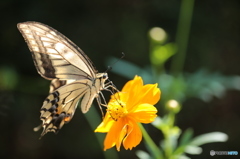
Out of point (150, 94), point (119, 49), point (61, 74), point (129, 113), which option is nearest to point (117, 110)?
point (129, 113)

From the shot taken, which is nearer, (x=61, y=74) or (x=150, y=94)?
(x=150, y=94)

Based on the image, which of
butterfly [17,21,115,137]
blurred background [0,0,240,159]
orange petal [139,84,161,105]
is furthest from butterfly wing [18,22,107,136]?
blurred background [0,0,240,159]

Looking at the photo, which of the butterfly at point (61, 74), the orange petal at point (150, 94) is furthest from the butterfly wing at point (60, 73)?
the orange petal at point (150, 94)

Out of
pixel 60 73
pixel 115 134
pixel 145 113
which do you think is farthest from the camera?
pixel 60 73

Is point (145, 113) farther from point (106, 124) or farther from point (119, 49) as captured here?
point (119, 49)

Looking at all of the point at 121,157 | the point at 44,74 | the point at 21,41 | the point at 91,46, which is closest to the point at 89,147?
the point at 121,157

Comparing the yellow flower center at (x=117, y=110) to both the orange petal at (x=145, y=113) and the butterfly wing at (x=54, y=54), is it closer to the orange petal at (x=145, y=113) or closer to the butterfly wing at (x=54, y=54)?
the orange petal at (x=145, y=113)

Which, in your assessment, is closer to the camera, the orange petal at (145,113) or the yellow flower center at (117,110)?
the orange petal at (145,113)

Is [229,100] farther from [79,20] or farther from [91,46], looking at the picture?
[79,20]
